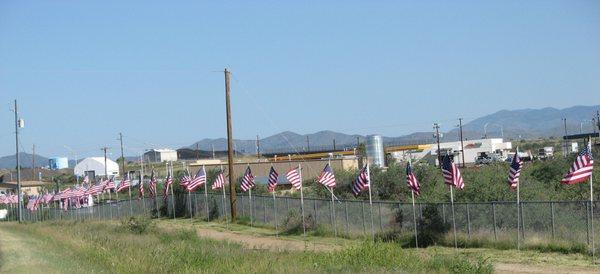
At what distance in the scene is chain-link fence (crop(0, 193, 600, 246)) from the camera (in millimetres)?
28359

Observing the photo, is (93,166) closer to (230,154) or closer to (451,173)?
(230,154)

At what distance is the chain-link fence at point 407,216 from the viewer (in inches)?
1117

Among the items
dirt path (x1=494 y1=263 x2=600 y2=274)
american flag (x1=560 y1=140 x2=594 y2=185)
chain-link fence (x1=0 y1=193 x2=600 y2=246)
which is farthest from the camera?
chain-link fence (x1=0 y1=193 x2=600 y2=246)

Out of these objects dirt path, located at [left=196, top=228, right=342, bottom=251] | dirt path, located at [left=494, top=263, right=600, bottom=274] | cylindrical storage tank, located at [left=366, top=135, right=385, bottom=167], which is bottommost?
dirt path, located at [left=494, top=263, right=600, bottom=274]

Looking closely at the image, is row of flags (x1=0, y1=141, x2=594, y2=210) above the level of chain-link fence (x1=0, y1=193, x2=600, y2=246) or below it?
above

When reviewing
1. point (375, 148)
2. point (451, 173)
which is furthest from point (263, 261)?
point (375, 148)

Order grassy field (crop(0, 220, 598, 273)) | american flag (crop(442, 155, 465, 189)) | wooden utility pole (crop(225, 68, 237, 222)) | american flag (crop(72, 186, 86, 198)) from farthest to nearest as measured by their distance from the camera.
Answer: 1. american flag (crop(72, 186, 86, 198))
2. wooden utility pole (crop(225, 68, 237, 222))
3. american flag (crop(442, 155, 465, 189))
4. grassy field (crop(0, 220, 598, 273))

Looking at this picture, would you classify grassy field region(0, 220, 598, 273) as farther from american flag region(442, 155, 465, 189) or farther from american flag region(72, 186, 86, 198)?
american flag region(72, 186, 86, 198)

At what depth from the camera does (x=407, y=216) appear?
3400cm

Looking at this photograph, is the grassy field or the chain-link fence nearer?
the grassy field

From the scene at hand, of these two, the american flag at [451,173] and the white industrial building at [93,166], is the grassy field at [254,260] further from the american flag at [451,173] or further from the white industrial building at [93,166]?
the white industrial building at [93,166]

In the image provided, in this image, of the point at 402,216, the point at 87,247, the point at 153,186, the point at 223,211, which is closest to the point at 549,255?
the point at 402,216

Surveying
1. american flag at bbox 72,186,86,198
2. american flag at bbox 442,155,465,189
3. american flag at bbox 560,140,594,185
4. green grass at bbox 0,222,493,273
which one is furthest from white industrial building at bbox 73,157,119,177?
american flag at bbox 560,140,594,185

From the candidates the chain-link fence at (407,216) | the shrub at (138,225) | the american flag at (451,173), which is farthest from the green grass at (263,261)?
the shrub at (138,225)
